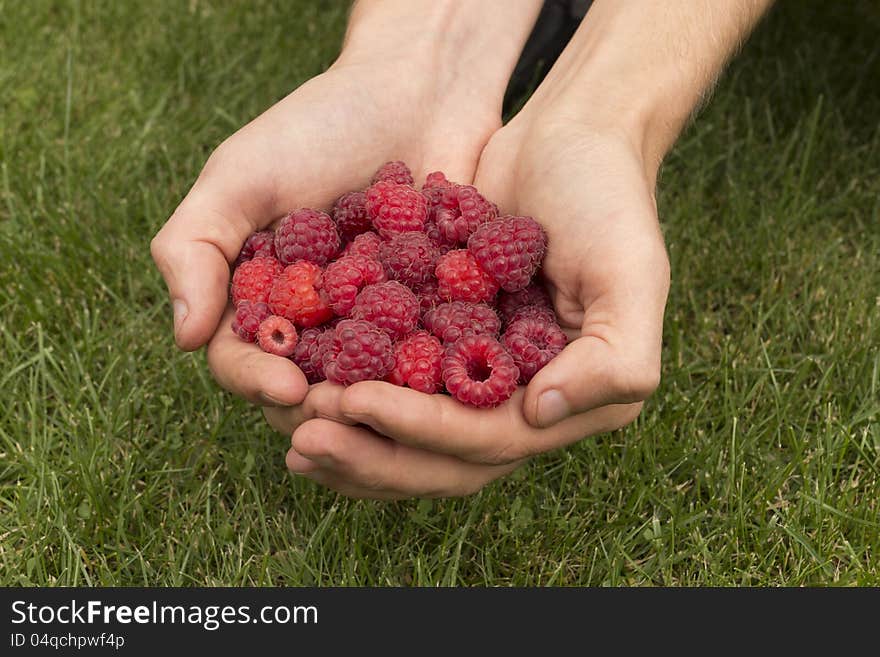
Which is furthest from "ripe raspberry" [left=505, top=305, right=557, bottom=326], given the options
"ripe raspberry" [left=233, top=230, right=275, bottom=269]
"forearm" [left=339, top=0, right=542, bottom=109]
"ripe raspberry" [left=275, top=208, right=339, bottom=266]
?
Answer: "forearm" [left=339, top=0, right=542, bottom=109]

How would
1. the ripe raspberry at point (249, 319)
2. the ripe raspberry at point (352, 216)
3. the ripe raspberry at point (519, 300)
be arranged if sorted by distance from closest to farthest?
the ripe raspberry at point (249, 319) < the ripe raspberry at point (519, 300) < the ripe raspberry at point (352, 216)

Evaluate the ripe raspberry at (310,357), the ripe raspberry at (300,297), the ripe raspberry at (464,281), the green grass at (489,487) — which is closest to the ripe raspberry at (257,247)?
the ripe raspberry at (300,297)

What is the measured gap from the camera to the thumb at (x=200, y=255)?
1.70 m

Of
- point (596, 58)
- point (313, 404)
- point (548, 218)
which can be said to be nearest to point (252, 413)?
point (313, 404)

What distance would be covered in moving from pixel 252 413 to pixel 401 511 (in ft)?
1.39

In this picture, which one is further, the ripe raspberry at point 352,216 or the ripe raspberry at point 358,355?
the ripe raspberry at point 352,216

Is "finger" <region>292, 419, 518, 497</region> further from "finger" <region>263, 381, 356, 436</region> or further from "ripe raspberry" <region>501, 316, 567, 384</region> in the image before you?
"ripe raspberry" <region>501, 316, 567, 384</region>

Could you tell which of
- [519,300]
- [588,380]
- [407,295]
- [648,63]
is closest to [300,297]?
[407,295]

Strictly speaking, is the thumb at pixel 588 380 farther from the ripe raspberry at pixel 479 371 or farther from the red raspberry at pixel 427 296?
the red raspberry at pixel 427 296

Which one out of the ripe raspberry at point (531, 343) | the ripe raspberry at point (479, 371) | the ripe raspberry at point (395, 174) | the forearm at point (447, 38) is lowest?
the ripe raspberry at point (531, 343)

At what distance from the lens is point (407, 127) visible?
2172mm

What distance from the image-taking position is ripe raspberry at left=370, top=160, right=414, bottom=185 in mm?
1993

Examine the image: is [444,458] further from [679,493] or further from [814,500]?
[814,500]

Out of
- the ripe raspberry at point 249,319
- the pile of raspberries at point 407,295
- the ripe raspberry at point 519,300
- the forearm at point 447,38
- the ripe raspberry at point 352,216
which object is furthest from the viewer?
the forearm at point 447,38
